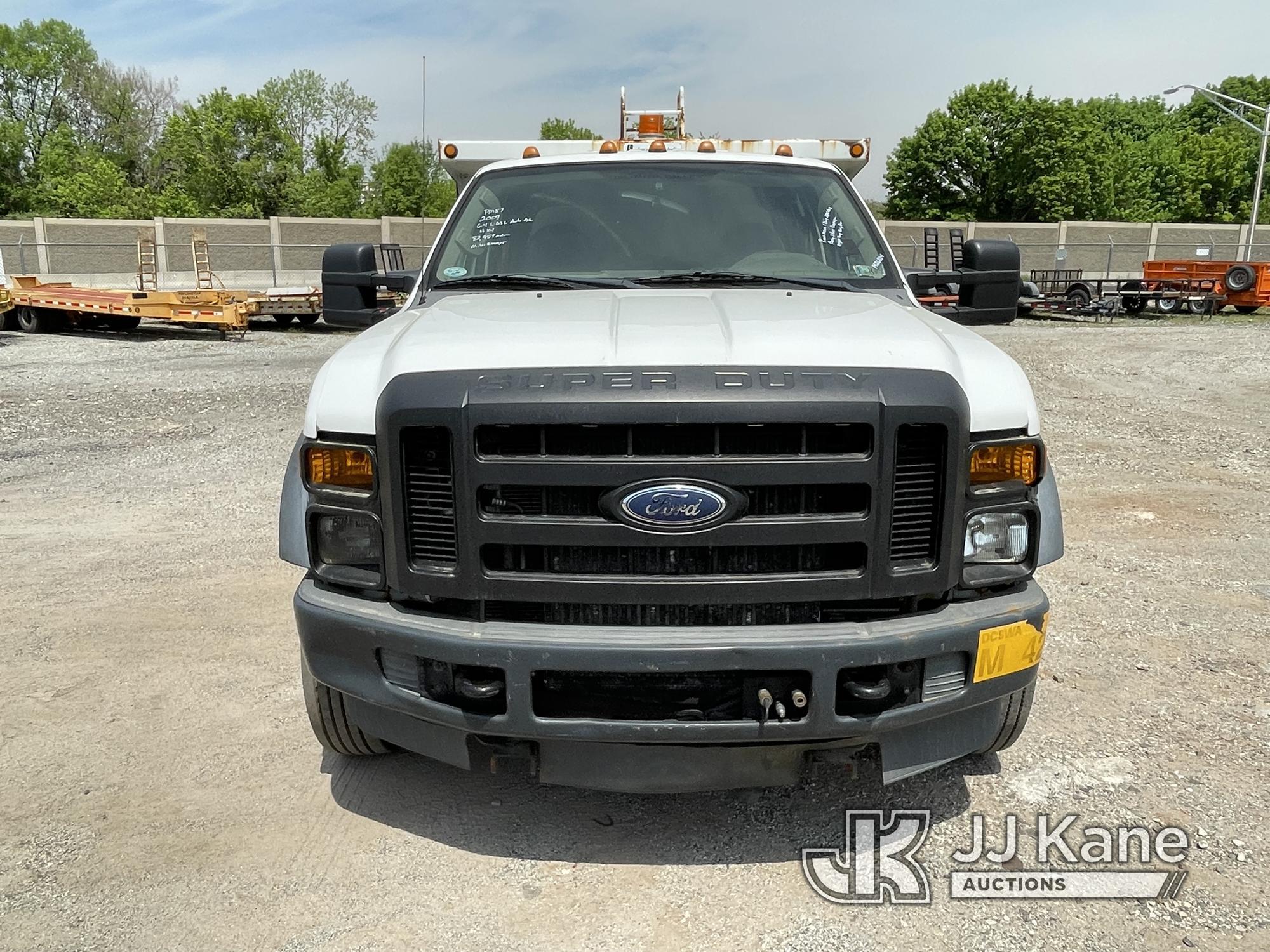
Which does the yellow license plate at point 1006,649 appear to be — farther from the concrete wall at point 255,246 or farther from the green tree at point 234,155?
the green tree at point 234,155

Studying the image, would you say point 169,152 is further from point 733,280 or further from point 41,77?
point 733,280

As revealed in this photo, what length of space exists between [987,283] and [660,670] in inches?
96.4

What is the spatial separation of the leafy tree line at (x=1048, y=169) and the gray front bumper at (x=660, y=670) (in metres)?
60.1

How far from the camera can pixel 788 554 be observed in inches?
112

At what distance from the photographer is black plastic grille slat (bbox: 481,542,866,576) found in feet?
9.26

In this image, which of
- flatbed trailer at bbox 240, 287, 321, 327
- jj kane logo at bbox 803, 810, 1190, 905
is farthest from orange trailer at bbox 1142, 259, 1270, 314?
jj kane logo at bbox 803, 810, 1190, 905

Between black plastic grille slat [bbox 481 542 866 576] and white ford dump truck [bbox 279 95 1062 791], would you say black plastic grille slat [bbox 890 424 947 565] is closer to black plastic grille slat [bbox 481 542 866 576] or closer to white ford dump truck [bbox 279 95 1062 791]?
white ford dump truck [bbox 279 95 1062 791]

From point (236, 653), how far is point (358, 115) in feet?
245

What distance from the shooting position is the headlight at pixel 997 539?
116 inches

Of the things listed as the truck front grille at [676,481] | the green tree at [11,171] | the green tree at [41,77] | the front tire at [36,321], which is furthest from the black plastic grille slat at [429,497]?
the green tree at [41,77]

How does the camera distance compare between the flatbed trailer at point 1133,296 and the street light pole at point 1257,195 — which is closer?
the flatbed trailer at point 1133,296

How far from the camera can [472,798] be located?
356cm

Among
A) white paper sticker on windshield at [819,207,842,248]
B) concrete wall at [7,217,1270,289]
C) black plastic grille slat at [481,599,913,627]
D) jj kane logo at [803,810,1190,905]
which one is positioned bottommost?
jj kane logo at [803,810,1190,905]

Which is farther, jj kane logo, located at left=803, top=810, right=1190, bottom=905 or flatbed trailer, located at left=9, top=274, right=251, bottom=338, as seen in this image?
flatbed trailer, located at left=9, top=274, right=251, bottom=338
